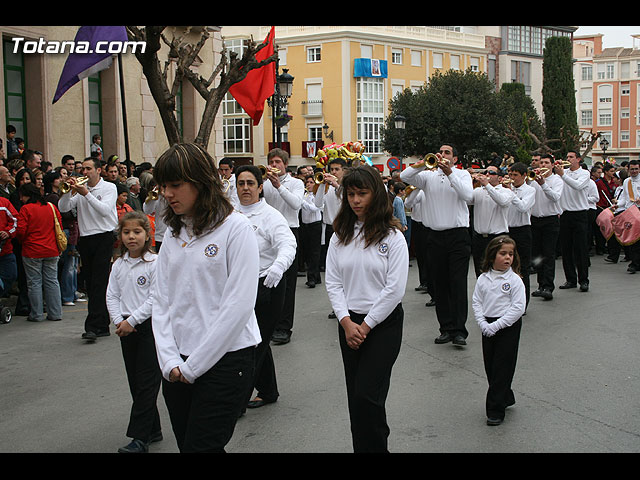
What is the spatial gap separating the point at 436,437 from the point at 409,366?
205 centimetres

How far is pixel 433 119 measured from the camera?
52.7 meters

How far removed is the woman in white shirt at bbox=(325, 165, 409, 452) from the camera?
4.31m

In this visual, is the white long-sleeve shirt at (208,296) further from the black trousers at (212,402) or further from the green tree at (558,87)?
the green tree at (558,87)

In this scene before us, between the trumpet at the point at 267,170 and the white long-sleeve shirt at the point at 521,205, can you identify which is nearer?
the trumpet at the point at 267,170

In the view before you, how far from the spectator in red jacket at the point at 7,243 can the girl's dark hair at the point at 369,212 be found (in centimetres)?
650

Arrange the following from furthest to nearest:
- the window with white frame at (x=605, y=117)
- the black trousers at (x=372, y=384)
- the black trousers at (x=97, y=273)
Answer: the window with white frame at (x=605, y=117)
the black trousers at (x=97, y=273)
the black trousers at (x=372, y=384)

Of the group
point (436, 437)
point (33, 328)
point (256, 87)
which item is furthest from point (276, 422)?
point (256, 87)

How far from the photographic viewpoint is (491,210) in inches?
383

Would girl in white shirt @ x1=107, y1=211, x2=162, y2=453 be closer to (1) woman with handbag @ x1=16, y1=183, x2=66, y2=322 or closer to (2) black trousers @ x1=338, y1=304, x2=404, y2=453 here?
(2) black trousers @ x1=338, y1=304, x2=404, y2=453

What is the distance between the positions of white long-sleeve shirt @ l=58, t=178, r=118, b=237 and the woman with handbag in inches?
40.3

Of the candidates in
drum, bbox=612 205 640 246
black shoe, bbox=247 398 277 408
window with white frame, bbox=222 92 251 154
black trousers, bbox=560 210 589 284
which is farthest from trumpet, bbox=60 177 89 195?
window with white frame, bbox=222 92 251 154

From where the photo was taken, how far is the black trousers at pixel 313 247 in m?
13.6

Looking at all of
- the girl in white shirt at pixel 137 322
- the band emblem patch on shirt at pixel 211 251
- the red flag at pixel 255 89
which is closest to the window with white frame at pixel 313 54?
the red flag at pixel 255 89

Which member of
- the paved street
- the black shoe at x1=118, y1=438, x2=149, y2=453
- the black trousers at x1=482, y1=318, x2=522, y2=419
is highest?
the black trousers at x1=482, y1=318, x2=522, y2=419
